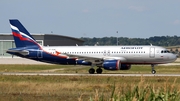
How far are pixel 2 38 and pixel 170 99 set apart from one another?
94191 millimetres

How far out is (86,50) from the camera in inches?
2146

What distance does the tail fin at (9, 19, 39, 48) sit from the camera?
183ft

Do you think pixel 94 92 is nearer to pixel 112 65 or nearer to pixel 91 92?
pixel 91 92

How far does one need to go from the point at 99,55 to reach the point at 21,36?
9322 millimetres

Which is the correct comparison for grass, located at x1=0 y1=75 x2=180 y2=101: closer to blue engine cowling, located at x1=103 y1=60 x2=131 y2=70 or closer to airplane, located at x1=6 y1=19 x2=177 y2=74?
blue engine cowling, located at x1=103 y1=60 x2=131 y2=70

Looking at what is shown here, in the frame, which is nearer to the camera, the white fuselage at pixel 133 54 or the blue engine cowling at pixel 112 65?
the blue engine cowling at pixel 112 65

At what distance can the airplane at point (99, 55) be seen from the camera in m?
52.3

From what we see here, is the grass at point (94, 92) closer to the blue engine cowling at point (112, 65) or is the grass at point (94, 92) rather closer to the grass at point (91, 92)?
the grass at point (91, 92)

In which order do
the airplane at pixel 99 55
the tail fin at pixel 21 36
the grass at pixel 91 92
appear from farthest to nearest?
the tail fin at pixel 21 36, the airplane at pixel 99 55, the grass at pixel 91 92

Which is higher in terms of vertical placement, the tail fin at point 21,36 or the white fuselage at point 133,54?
the tail fin at point 21,36

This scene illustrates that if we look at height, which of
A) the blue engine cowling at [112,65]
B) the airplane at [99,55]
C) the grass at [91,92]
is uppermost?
the airplane at [99,55]

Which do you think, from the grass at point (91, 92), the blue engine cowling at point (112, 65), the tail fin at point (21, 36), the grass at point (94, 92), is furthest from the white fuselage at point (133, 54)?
the grass at point (91, 92)

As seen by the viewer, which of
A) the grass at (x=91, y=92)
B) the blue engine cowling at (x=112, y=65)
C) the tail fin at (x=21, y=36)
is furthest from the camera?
the tail fin at (x=21, y=36)

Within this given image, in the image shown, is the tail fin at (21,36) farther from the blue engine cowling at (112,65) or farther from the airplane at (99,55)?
the blue engine cowling at (112,65)
